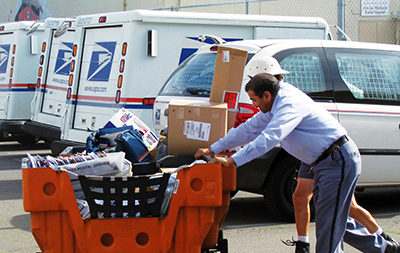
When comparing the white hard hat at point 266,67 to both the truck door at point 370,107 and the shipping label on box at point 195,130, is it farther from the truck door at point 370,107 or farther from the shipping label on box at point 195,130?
the truck door at point 370,107

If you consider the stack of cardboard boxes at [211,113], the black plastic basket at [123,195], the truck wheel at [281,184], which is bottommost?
the truck wheel at [281,184]

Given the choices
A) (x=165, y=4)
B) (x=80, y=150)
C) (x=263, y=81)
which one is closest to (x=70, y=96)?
(x=80, y=150)

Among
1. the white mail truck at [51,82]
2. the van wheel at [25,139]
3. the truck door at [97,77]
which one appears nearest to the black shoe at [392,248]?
the truck door at [97,77]

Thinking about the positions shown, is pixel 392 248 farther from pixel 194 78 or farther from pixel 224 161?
pixel 194 78

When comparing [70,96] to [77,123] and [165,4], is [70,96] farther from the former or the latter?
[165,4]

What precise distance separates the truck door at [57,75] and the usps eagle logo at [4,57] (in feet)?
5.52

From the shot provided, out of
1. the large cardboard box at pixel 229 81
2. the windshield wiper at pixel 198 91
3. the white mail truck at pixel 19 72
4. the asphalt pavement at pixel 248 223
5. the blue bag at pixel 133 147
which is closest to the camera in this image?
the blue bag at pixel 133 147

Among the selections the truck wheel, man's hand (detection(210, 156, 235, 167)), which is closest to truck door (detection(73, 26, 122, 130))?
the truck wheel

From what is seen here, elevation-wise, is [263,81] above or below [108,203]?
above

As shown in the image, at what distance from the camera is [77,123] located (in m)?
8.55

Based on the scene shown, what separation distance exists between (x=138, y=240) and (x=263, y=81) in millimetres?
1384

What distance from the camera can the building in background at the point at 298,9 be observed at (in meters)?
18.2

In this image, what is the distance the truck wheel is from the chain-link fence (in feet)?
43.0

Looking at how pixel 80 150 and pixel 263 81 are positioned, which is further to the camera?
pixel 80 150
